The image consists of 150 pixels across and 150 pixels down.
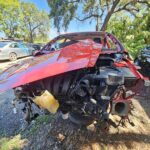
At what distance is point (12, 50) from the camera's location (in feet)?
52.5

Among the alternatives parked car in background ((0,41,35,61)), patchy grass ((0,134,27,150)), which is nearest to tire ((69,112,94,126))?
patchy grass ((0,134,27,150))

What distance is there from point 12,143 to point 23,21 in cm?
4373

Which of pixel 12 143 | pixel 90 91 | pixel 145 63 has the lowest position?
pixel 12 143

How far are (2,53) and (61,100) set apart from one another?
41.8 ft

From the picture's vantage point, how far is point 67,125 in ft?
14.6

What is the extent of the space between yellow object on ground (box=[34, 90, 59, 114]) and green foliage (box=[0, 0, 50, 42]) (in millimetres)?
34569

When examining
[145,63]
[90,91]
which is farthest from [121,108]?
[145,63]

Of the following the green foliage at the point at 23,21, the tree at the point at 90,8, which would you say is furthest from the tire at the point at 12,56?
the green foliage at the point at 23,21

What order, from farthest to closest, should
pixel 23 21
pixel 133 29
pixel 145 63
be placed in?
pixel 23 21
pixel 133 29
pixel 145 63

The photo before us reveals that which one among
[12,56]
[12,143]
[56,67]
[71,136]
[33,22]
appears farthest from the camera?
[33,22]

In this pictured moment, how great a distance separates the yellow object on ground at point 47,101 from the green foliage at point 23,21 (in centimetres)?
3457

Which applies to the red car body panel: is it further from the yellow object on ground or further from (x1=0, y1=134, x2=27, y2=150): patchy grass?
(x1=0, y1=134, x2=27, y2=150): patchy grass

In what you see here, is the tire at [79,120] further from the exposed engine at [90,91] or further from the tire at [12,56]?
the tire at [12,56]

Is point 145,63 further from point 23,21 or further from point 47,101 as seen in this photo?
point 23,21
